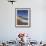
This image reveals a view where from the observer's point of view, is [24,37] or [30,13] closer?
[24,37]

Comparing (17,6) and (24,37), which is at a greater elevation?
(17,6)

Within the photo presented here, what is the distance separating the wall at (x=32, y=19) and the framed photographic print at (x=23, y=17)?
119 millimetres

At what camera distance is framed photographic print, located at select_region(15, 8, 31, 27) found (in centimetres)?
547

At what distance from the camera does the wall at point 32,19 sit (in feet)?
17.9

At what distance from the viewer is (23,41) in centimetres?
370

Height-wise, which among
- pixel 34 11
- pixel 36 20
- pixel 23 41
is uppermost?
pixel 34 11

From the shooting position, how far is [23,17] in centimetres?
548

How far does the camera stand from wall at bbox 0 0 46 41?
5.45 metres

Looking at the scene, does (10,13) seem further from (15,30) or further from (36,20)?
(36,20)

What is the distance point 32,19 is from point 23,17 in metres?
0.36

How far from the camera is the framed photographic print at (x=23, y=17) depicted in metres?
5.47

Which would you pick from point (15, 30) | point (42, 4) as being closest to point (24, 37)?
point (15, 30)

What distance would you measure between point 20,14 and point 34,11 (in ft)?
1.86

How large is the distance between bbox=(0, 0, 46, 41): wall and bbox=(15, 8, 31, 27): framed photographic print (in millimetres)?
119
